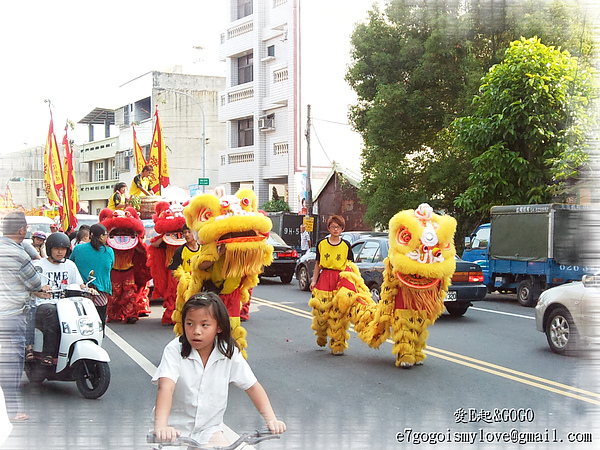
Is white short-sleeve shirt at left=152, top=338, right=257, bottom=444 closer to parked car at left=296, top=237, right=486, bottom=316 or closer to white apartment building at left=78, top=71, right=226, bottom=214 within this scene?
parked car at left=296, top=237, right=486, bottom=316

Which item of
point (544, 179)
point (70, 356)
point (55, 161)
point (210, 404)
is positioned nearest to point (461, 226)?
point (544, 179)

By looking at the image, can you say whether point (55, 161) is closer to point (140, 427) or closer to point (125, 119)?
point (140, 427)

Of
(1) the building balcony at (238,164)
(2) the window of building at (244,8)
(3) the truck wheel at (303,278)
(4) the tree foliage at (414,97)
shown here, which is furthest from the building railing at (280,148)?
(3) the truck wheel at (303,278)

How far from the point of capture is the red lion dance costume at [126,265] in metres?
10.9

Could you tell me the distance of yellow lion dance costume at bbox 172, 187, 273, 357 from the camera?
669cm

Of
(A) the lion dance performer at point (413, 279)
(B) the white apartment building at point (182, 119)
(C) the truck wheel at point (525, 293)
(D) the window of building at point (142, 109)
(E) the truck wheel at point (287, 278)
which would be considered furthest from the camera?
(D) the window of building at point (142, 109)

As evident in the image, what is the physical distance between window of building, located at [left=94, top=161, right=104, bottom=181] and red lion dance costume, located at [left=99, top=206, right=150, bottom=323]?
147 feet

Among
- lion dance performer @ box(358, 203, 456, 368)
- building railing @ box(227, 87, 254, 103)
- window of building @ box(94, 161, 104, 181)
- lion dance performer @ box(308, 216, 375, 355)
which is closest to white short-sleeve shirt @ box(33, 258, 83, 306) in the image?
lion dance performer @ box(308, 216, 375, 355)

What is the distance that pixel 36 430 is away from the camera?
518 cm

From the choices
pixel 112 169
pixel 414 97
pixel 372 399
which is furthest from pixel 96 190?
pixel 372 399

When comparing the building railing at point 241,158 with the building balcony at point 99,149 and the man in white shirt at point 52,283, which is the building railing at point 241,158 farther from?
the man in white shirt at point 52,283

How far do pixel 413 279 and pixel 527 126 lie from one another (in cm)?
947

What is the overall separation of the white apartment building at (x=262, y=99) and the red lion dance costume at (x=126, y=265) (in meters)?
20.4

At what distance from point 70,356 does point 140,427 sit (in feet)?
3.73
